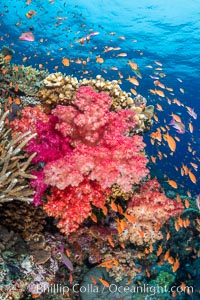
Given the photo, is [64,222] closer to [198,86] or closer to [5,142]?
[5,142]

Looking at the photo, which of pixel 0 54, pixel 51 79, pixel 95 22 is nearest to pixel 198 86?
pixel 95 22

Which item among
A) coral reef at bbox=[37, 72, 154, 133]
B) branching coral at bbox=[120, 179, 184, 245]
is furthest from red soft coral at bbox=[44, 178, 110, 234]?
coral reef at bbox=[37, 72, 154, 133]

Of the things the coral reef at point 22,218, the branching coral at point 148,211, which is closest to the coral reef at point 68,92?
the branching coral at point 148,211

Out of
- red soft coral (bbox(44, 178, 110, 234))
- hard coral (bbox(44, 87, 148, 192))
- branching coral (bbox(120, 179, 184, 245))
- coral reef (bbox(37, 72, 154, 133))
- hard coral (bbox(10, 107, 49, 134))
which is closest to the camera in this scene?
hard coral (bbox(44, 87, 148, 192))

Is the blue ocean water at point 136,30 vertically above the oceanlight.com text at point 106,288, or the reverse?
the blue ocean water at point 136,30

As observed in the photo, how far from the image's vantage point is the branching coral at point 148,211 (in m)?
6.62

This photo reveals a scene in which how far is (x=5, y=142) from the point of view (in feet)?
16.2

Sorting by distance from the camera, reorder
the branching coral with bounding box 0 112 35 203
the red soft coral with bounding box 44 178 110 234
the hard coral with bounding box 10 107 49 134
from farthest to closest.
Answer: the hard coral with bounding box 10 107 49 134
the red soft coral with bounding box 44 178 110 234
the branching coral with bounding box 0 112 35 203

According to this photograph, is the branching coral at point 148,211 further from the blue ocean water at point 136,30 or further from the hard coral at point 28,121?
the blue ocean water at point 136,30

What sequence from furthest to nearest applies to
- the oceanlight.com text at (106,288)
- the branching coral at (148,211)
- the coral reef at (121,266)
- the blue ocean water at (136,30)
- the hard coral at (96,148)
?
the blue ocean water at (136,30), the coral reef at (121,266), the branching coral at (148,211), the oceanlight.com text at (106,288), the hard coral at (96,148)

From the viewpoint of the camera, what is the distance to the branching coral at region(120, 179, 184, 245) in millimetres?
6617

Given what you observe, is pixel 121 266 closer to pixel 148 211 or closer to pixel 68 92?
pixel 148 211

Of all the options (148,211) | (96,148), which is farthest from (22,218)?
(148,211)

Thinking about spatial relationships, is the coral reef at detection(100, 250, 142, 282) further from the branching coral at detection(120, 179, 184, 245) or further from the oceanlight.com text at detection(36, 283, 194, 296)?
the branching coral at detection(120, 179, 184, 245)
